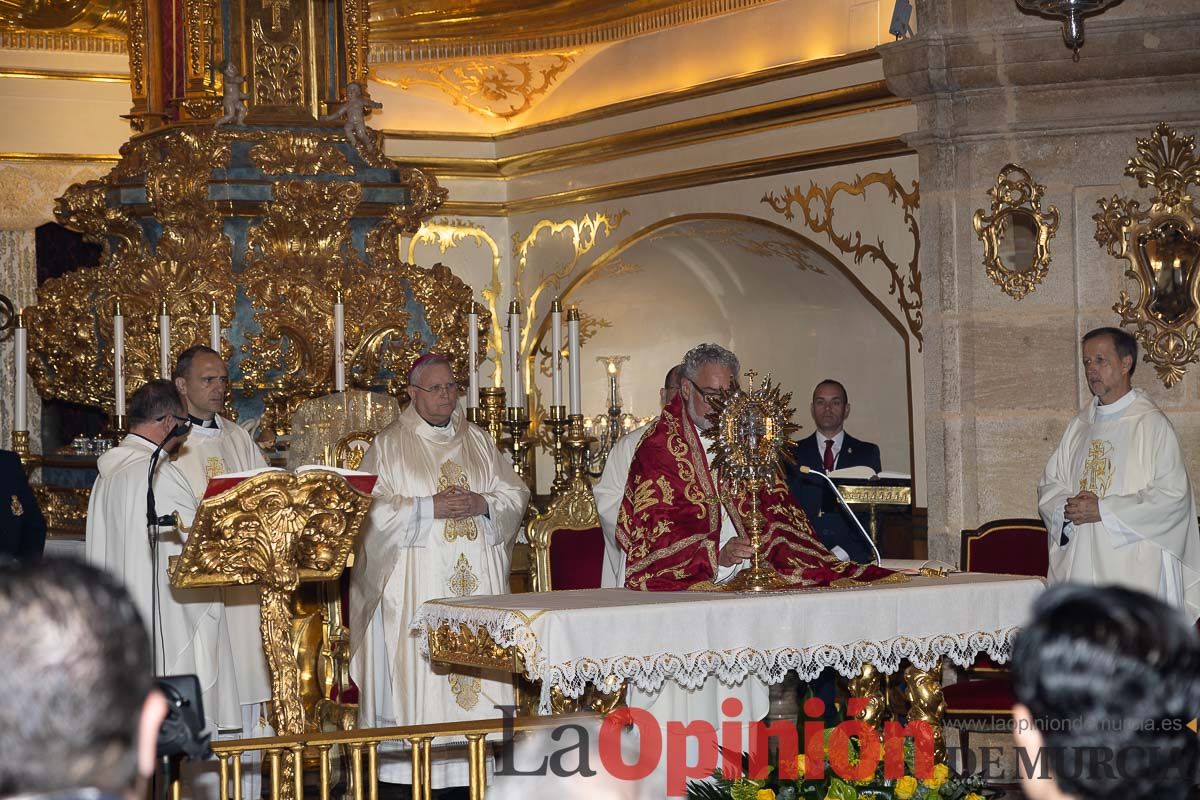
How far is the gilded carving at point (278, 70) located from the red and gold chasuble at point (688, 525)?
3.39m

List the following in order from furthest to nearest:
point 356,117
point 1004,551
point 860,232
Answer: point 860,232 < point 356,117 < point 1004,551

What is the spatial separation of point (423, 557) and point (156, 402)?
4.93ft

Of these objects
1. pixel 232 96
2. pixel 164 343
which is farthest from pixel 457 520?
pixel 232 96

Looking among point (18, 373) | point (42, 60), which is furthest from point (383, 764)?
point (42, 60)

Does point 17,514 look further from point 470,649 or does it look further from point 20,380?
point 470,649

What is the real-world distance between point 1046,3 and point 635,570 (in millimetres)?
3391

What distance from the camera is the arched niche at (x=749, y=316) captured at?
37.8 ft

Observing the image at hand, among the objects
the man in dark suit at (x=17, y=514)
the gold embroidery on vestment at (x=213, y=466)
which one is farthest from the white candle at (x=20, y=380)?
the gold embroidery on vestment at (x=213, y=466)

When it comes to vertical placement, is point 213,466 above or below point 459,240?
below

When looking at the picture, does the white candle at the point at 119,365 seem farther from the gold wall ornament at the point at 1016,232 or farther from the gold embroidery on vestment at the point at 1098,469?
the gold wall ornament at the point at 1016,232

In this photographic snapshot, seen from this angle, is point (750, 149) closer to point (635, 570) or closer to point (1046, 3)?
point (1046, 3)

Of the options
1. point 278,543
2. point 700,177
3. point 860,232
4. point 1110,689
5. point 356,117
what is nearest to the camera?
point 1110,689

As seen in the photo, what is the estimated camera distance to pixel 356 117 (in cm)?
905

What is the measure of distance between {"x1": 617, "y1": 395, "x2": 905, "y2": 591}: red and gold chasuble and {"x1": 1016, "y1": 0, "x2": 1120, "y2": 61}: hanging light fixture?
276cm
